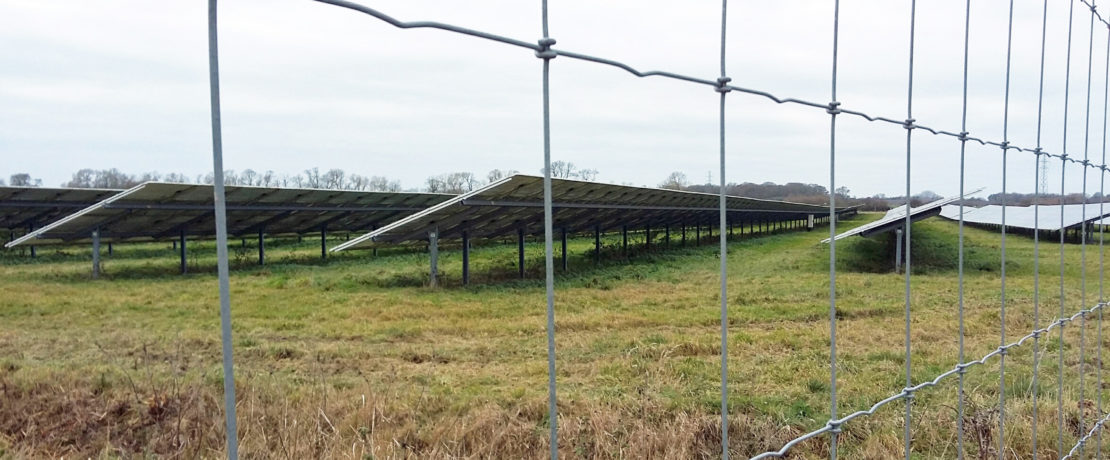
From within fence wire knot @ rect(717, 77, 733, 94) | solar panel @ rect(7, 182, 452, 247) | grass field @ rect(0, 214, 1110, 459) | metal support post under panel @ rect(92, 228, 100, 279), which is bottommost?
grass field @ rect(0, 214, 1110, 459)

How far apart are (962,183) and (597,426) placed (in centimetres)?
251

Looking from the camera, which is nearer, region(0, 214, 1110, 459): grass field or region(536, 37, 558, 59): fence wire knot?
region(536, 37, 558, 59): fence wire knot

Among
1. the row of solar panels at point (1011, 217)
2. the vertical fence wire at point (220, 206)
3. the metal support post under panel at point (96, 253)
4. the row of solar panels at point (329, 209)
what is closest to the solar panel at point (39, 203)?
the row of solar panels at point (329, 209)

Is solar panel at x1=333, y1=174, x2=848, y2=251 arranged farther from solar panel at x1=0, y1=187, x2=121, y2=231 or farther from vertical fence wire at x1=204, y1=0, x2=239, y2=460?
solar panel at x1=0, y1=187, x2=121, y2=231

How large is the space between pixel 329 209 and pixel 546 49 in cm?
1638

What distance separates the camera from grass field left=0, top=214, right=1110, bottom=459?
12.9 feet

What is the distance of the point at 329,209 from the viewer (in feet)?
54.9

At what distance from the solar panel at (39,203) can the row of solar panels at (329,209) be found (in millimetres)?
21

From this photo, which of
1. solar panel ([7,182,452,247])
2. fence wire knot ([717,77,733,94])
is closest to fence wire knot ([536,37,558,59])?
fence wire knot ([717,77,733,94])

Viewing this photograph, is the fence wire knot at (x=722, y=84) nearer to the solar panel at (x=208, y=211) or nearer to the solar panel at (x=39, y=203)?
the solar panel at (x=208, y=211)

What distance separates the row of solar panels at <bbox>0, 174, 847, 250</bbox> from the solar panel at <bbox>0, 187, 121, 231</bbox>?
2 cm

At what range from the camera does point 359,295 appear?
1138 centimetres

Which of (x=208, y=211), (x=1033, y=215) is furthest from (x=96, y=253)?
(x=1033, y=215)

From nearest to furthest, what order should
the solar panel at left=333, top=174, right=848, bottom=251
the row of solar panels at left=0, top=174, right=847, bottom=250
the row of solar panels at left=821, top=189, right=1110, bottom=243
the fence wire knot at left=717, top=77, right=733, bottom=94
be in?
1. the fence wire knot at left=717, top=77, right=733, bottom=94
2. the solar panel at left=333, top=174, right=848, bottom=251
3. the row of solar panels at left=0, top=174, right=847, bottom=250
4. the row of solar panels at left=821, top=189, right=1110, bottom=243
